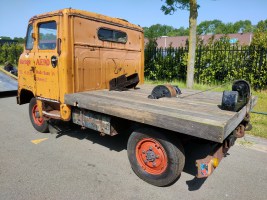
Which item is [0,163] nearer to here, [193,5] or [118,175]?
Result: [118,175]

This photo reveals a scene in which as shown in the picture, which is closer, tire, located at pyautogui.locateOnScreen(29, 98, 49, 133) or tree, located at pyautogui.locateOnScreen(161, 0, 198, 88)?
tire, located at pyautogui.locateOnScreen(29, 98, 49, 133)

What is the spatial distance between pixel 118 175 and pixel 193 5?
7.17m

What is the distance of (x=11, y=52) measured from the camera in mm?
25719

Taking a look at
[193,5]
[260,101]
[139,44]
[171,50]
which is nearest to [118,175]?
[139,44]

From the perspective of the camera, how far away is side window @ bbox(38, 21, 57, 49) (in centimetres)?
439

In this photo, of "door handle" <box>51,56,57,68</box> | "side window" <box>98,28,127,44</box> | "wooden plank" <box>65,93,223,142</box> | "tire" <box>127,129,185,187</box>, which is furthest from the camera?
"side window" <box>98,28,127,44</box>

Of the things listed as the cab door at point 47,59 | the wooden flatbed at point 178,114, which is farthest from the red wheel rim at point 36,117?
the wooden flatbed at point 178,114

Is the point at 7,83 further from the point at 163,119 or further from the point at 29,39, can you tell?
the point at 163,119

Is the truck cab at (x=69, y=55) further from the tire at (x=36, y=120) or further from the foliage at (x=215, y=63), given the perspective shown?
the foliage at (x=215, y=63)

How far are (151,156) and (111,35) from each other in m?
2.91

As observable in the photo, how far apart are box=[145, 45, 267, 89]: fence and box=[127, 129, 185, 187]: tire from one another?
770cm

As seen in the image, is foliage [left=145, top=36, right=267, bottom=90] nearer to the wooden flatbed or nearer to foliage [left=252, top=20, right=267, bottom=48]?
foliage [left=252, top=20, right=267, bottom=48]

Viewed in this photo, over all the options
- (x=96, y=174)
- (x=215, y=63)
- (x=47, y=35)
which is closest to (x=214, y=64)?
(x=215, y=63)

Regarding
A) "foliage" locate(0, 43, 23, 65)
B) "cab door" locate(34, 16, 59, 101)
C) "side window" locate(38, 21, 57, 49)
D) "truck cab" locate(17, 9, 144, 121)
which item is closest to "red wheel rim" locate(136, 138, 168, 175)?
"truck cab" locate(17, 9, 144, 121)
